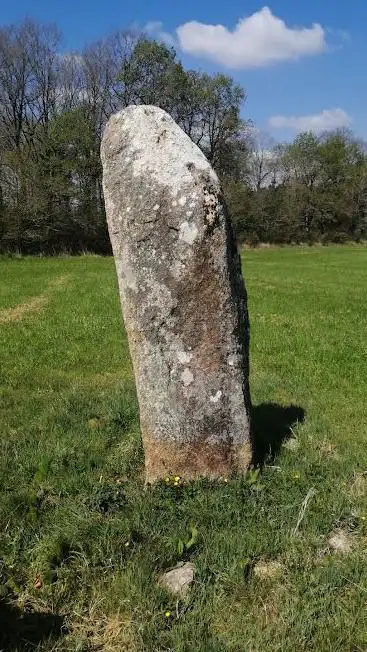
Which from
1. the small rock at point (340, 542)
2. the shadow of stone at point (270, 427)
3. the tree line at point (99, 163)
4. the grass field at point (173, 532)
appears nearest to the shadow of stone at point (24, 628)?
the grass field at point (173, 532)

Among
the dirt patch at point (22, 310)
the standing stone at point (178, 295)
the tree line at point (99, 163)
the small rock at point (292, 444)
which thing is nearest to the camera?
the standing stone at point (178, 295)

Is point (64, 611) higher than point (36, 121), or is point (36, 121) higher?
point (36, 121)

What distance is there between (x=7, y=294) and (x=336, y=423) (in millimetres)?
17324

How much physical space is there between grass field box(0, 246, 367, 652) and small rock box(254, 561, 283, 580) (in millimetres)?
12

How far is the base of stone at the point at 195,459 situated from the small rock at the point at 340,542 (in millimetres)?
1151

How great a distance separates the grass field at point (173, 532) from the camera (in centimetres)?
382

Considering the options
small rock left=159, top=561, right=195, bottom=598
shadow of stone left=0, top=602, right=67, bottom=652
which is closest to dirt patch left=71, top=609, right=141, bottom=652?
shadow of stone left=0, top=602, right=67, bottom=652

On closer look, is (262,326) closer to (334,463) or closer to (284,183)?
(334,463)

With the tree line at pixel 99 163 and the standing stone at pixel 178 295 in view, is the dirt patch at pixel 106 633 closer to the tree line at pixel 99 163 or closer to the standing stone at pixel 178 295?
the standing stone at pixel 178 295

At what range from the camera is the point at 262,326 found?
15.3 meters

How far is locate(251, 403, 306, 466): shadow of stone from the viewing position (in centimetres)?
608

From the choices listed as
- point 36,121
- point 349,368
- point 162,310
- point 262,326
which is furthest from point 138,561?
point 36,121

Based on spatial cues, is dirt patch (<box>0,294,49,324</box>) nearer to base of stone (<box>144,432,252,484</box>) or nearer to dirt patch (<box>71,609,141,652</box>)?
base of stone (<box>144,432,252,484</box>)

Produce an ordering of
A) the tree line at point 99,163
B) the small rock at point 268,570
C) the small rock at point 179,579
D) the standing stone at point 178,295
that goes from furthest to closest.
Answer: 1. the tree line at point 99,163
2. the standing stone at point 178,295
3. the small rock at point 268,570
4. the small rock at point 179,579
